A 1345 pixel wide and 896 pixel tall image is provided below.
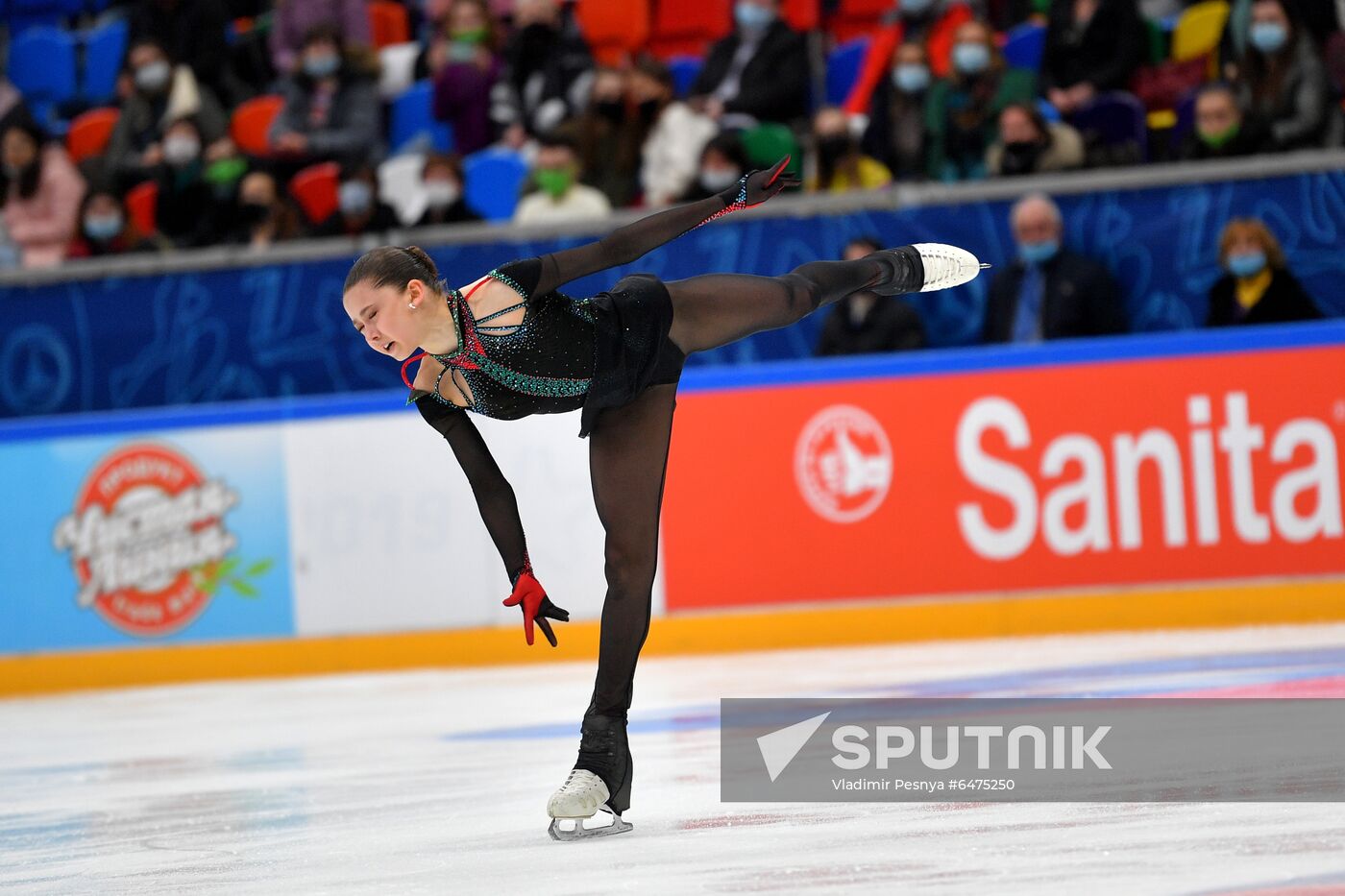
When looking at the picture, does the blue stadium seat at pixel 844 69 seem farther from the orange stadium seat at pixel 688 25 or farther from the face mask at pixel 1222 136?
the face mask at pixel 1222 136

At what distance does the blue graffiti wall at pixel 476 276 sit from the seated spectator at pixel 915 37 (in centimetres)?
142

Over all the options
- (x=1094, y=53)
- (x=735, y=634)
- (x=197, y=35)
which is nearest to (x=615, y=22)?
(x=197, y=35)

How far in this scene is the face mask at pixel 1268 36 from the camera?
7.63 metres

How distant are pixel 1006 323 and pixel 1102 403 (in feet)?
2.16

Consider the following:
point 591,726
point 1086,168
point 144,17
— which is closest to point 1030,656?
point 1086,168

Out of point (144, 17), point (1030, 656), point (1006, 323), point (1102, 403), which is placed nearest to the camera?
point (1030, 656)

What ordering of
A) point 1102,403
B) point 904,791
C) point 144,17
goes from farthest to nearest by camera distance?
point 144,17 → point 1102,403 → point 904,791

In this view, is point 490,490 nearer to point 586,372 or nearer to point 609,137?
point 586,372

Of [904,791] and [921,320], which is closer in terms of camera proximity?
[904,791]

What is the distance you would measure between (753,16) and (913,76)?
1.25m

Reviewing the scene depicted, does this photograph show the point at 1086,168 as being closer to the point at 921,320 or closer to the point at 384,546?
→ the point at 921,320

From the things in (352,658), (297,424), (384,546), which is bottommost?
(352,658)

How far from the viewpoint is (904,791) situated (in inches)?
128

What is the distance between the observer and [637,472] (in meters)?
3.32
